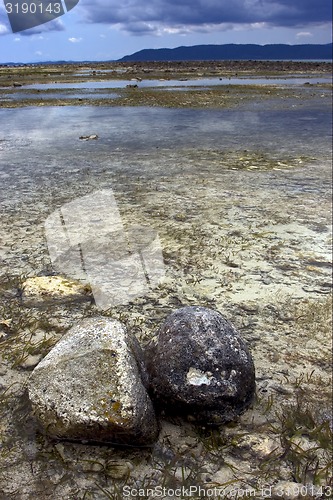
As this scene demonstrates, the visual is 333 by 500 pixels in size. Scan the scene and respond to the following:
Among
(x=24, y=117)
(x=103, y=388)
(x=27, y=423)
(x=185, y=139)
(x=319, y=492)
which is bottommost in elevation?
(x=319, y=492)

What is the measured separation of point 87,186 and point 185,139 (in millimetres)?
6603

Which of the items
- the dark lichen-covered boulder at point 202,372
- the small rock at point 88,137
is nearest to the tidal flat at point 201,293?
the dark lichen-covered boulder at point 202,372

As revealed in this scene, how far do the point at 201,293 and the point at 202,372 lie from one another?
6.81ft

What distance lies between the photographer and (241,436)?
10.6 feet

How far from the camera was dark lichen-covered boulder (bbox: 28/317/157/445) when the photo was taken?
282cm

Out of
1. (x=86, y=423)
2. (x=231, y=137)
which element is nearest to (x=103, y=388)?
(x=86, y=423)

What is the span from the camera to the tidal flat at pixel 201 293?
2.87 meters

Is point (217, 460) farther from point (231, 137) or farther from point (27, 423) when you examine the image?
point (231, 137)

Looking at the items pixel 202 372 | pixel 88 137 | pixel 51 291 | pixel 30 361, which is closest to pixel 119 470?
pixel 202 372

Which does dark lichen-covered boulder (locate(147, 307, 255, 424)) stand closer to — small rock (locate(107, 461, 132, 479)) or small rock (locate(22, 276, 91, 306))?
small rock (locate(107, 461, 132, 479))

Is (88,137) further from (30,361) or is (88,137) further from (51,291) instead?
(30,361)

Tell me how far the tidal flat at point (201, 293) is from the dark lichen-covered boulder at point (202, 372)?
16cm

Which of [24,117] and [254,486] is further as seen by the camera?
[24,117]

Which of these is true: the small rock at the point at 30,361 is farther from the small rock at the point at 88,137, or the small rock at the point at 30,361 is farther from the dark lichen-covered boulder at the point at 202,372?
the small rock at the point at 88,137
